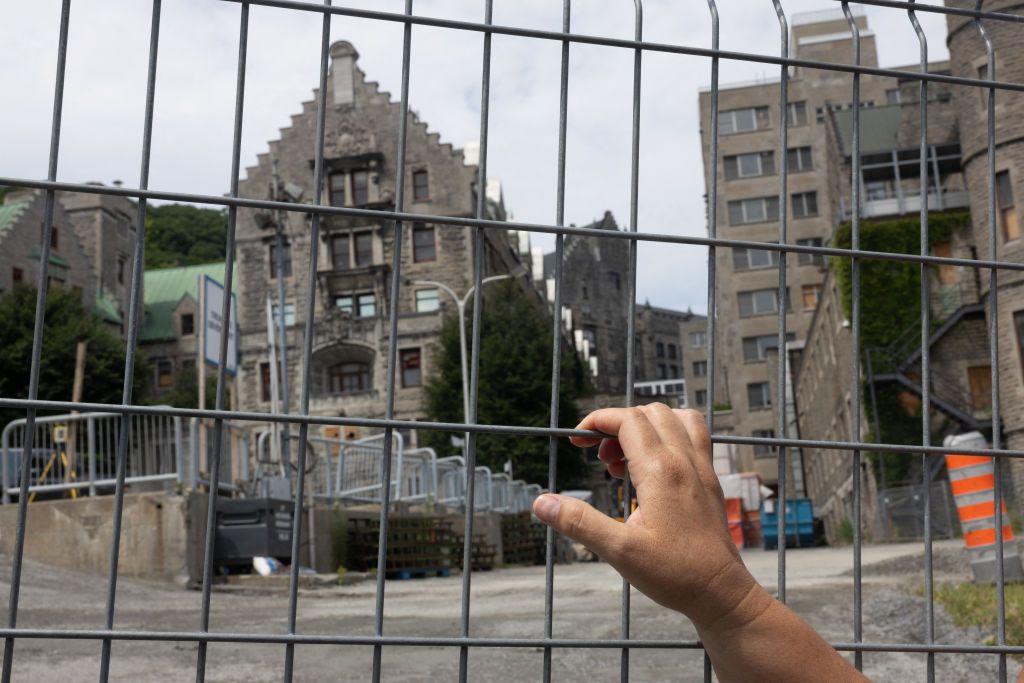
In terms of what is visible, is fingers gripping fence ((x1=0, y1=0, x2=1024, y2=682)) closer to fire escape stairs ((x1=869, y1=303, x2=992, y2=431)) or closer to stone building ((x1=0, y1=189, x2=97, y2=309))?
fire escape stairs ((x1=869, y1=303, x2=992, y2=431))

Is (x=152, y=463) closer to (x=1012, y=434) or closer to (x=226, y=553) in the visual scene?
(x=226, y=553)

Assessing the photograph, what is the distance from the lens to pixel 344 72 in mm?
52312

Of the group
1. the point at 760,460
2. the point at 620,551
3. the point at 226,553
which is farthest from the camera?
the point at 760,460

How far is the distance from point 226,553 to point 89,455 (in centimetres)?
218

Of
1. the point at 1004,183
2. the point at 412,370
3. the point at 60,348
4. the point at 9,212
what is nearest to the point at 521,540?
the point at 1004,183

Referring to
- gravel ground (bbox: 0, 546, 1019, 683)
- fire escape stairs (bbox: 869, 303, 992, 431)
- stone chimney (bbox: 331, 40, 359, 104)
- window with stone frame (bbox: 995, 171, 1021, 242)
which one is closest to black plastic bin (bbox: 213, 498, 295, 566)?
gravel ground (bbox: 0, 546, 1019, 683)

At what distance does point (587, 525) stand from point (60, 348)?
52248 millimetres

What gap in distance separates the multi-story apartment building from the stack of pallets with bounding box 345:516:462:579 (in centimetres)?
4233

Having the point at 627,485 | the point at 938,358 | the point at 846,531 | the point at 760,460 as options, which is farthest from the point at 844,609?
the point at 760,460

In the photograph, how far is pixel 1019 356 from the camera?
1043 inches

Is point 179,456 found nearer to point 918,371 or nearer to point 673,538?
point 673,538

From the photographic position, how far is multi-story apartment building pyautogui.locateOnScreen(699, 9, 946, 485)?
6072 cm

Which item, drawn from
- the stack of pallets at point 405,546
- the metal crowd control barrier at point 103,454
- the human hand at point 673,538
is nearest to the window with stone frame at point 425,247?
the stack of pallets at point 405,546

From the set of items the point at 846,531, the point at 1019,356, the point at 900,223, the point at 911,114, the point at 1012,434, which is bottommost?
the point at 846,531
